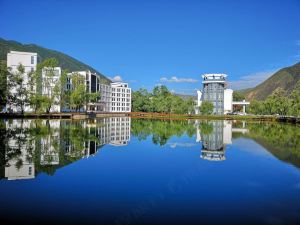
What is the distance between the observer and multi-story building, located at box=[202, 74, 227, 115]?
80.8 meters

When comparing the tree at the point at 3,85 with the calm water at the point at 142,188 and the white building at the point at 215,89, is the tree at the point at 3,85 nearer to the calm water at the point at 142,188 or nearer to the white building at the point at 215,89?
the calm water at the point at 142,188

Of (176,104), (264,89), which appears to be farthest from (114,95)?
(264,89)

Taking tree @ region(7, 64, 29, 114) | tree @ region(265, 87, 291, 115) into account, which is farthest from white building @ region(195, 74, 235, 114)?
tree @ region(7, 64, 29, 114)

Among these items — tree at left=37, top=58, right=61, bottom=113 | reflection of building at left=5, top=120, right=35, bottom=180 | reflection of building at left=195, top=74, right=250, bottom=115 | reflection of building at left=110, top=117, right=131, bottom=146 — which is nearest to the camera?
reflection of building at left=5, top=120, right=35, bottom=180

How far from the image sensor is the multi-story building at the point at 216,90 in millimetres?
80750

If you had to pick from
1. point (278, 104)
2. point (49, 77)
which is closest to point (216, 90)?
point (278, 104)

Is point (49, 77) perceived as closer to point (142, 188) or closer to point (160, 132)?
point (160, 132)

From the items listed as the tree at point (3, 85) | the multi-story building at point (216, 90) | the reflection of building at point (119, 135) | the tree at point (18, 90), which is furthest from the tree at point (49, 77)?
the multi-story building at point (216, 90)

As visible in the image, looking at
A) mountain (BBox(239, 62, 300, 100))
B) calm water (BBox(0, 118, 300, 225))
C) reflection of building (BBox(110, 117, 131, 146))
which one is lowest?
calm water (BBox(0, 118, 300, 225))

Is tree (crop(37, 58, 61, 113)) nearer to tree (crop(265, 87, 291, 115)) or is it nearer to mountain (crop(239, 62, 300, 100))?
tree (crop(265, 87, 291, 115))

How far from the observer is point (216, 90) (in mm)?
80938

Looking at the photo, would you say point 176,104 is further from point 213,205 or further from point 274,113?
point 213,205

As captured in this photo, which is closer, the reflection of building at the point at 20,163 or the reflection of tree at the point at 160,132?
the reflection of building at the point at 20,163

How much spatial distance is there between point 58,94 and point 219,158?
118 ft
